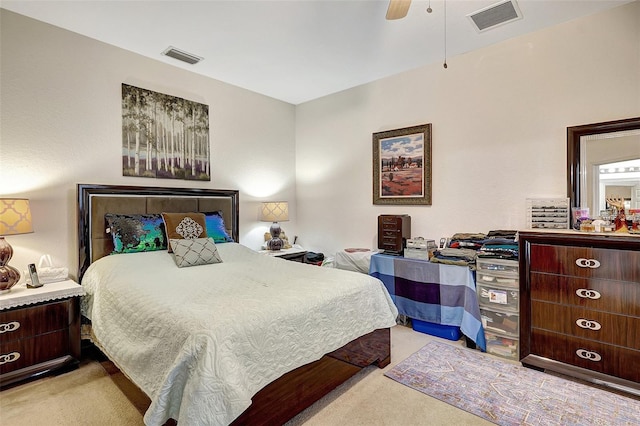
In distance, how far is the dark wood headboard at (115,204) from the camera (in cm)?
286

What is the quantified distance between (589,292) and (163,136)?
3.95 meters

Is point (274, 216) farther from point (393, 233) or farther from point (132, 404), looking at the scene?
point (132, 404)

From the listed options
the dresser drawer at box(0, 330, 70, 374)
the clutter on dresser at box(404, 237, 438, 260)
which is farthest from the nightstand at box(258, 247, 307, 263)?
the dresser drawer at box(0, 330, 70, 374)

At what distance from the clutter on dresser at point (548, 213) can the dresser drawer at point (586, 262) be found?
48cm

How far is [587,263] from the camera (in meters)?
2.25

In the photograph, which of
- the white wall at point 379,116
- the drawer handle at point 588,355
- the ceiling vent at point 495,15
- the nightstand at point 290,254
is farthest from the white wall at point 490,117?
the drawer handle at point 588,355

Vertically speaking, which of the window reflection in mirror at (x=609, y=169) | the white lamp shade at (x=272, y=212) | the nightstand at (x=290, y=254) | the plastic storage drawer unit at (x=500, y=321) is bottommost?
the plastic storage drawer unit at (x=500, y=321)

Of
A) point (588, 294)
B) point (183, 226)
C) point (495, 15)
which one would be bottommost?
point (588, 294)

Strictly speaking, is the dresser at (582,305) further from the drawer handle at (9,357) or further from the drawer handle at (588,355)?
the drawer handle at (9,357)

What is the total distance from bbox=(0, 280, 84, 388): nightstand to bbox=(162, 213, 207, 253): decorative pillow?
81cm

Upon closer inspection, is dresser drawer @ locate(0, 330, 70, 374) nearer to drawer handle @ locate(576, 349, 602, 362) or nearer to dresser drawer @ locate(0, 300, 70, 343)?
dresser drawer @ locate(0, 300, 70, 343)

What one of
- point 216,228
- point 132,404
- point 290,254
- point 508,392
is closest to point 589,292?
point 508,392

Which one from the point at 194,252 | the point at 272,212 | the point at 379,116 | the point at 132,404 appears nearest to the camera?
the point at 132,404

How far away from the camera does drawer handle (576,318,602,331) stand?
7.25ft
